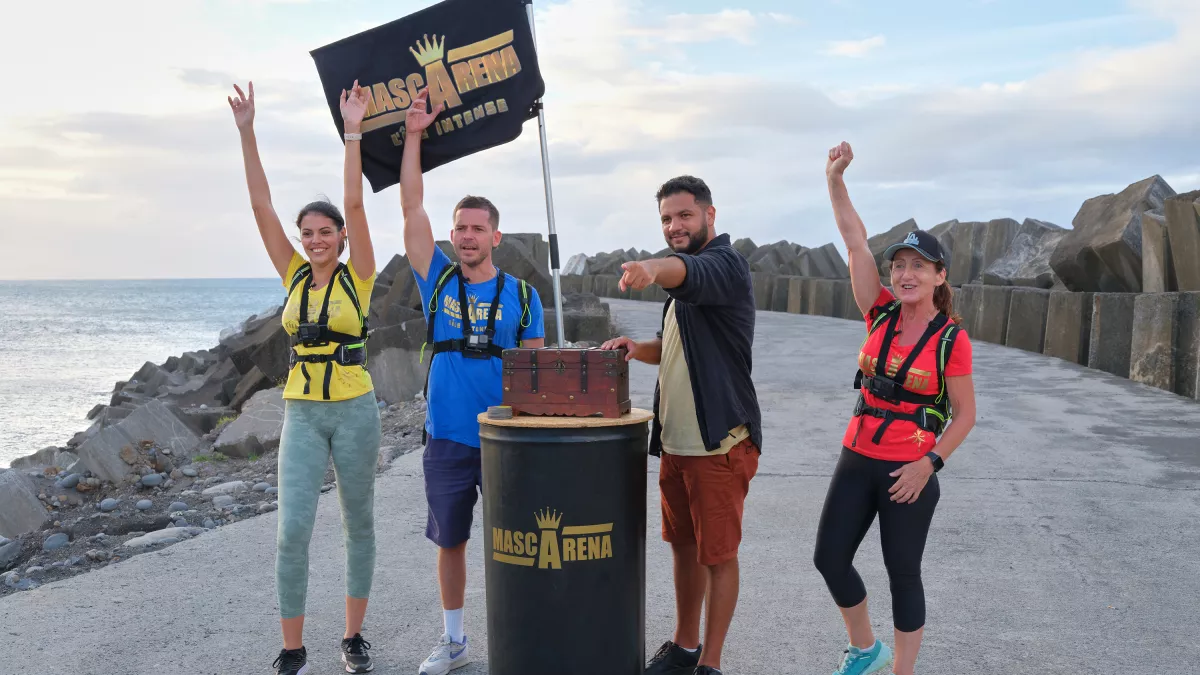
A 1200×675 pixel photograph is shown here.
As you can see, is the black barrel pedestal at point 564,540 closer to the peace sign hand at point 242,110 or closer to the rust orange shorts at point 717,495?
the rust orange shorts at point 717,495

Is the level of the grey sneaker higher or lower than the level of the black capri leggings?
lower

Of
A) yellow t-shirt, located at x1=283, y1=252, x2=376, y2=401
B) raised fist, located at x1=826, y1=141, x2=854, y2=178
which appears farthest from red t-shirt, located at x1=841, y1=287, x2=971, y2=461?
yellow t-shirt, located at x1=283, y1=252, x2=376, y2=401

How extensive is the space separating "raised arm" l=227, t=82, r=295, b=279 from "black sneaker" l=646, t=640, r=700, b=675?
2.32m

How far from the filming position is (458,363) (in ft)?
13.8

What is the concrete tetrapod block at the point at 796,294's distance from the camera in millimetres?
22859

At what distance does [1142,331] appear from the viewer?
10.7 m

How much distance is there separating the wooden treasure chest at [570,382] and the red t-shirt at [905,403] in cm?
90

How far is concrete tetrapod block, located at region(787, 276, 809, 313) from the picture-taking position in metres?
22.9

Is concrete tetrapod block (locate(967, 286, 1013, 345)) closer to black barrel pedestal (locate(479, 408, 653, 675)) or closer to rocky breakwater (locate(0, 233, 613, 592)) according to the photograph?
rocky breakwater (locate(0, 233, 613, 592))

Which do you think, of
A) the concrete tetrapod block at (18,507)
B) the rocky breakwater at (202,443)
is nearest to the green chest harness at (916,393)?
the rocky breakwater at (202,443)

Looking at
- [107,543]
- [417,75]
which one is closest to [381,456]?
[107,543]

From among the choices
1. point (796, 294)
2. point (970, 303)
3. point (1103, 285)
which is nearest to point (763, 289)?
point (796, 294)

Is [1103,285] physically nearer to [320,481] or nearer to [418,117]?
[418,117]

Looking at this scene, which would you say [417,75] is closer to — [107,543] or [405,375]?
[107,543]
